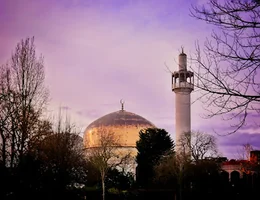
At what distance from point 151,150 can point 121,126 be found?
13328 millimetres

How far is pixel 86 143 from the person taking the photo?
5406 centimetres

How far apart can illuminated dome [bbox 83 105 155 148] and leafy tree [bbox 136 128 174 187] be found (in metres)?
12.1

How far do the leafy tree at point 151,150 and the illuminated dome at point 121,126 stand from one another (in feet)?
39.6

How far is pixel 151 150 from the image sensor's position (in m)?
39.9

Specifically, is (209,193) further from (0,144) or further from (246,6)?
(246,6)

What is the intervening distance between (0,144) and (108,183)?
21.3m

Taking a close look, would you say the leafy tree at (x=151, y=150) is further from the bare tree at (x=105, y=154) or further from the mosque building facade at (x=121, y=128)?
the mosque building facade at (x=121, y=128)

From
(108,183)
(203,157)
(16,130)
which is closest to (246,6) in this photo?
(16,130)

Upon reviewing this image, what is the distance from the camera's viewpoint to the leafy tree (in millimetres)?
38938

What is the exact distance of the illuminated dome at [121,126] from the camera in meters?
52.5

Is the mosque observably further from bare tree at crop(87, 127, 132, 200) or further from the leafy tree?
the leafy tree

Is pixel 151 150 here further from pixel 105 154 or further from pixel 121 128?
pixel 121 128

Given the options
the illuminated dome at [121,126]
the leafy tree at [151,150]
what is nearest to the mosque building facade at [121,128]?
the illuminated dome at [121,126]

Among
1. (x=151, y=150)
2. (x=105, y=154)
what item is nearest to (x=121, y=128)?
(x=151, y=150)
